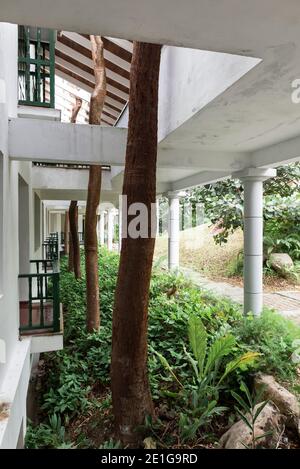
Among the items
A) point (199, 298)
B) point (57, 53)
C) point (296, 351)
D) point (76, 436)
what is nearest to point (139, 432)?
point (76, 436)

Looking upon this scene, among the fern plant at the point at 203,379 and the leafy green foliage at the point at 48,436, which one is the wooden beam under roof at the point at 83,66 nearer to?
the fern plant at the point at 203,379

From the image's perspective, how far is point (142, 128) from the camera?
3100 mm

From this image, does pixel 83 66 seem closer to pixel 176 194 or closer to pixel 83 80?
pixel 83 80

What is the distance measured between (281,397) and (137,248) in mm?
2563

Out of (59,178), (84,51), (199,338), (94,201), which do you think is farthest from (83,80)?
(199,338)

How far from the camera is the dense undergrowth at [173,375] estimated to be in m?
3.60

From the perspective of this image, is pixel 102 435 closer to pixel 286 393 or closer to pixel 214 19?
pixel 286 393

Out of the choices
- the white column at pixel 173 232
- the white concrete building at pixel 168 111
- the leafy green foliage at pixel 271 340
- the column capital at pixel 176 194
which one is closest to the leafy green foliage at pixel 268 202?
the column capital at pixel 176 194

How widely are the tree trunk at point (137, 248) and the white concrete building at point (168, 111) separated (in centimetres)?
43

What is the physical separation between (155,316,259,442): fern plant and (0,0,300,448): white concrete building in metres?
1.58

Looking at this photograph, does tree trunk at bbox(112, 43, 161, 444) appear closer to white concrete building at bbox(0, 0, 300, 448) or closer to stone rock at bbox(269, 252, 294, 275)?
white concrete building at bbox(0, 0, 300, 448)

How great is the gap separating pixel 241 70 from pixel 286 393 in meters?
3.59

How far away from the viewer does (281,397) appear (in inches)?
152

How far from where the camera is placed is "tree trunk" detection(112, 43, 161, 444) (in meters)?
3.12
